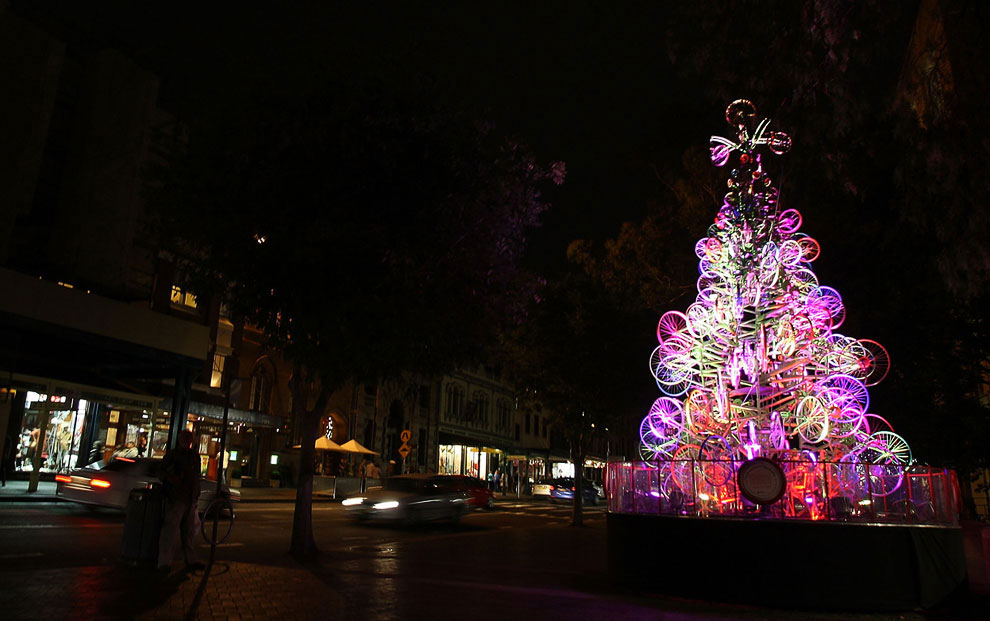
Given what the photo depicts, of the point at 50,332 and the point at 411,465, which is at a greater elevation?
the point at 50,332

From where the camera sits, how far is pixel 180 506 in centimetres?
924

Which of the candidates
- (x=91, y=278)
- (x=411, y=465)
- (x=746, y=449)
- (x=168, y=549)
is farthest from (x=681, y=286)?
(x=411, y=465)

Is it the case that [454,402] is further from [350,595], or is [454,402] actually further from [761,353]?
[350,595]

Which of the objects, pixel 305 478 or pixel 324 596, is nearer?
pixel 324 596

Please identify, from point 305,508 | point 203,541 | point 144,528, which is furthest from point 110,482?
point 144,528

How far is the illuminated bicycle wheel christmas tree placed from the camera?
11.5 m

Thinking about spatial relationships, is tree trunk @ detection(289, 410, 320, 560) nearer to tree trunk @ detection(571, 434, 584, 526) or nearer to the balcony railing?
the balcony railing

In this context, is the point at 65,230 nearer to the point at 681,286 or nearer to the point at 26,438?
the point at 26,438

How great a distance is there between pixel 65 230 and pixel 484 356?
72.7 feet

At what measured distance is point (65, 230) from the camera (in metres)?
27.3

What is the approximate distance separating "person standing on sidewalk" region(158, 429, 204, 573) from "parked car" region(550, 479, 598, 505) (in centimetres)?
3137

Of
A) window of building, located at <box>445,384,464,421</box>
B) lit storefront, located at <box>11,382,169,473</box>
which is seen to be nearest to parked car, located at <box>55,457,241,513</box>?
lit storefront, located at <box>11,382,169,473</box>

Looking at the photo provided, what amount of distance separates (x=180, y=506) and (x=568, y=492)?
31972 millimetres

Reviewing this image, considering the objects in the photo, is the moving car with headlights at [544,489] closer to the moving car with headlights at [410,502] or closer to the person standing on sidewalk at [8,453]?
the moving car with headlights at [410,502]
